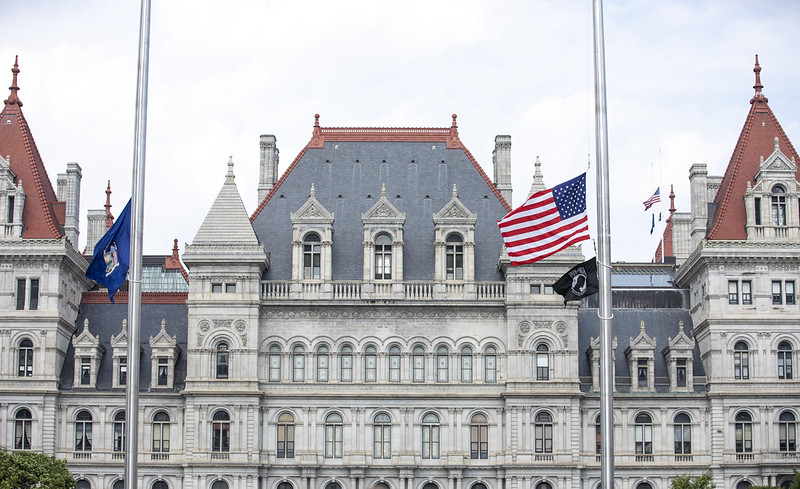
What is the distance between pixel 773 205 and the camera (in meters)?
77.4

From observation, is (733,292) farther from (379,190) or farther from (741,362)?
(379,190)

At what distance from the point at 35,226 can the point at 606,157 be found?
45.4 m

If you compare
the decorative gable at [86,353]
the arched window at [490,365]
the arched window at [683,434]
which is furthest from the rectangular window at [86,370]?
the arched window at [683,434]

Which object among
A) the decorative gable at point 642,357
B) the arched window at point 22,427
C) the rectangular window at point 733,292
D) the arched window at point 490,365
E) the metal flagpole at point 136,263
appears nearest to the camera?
the metal flagpole at point 136,263

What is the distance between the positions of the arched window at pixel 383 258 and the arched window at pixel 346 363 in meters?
4.44

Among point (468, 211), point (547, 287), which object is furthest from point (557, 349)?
point (468, 211)

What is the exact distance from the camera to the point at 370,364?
75.6 m

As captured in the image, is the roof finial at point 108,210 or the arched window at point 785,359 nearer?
the arched window at point 785,359

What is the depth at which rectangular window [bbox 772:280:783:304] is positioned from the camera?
76.4 meters

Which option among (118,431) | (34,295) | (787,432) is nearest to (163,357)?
(118,431)

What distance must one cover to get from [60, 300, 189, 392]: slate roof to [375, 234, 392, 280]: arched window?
12.3 meters

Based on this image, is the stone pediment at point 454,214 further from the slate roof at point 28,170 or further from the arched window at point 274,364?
the slate roof at point 28,170

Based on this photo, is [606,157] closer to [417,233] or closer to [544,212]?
[544,212]

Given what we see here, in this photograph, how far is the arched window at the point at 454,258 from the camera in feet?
251
